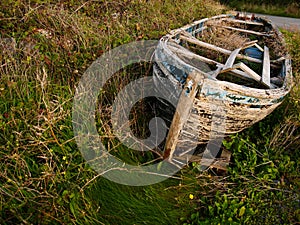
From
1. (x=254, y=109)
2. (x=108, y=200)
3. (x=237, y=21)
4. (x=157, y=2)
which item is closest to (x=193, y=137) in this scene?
(x=254, y=109)

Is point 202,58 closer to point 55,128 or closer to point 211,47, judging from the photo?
point 211,47

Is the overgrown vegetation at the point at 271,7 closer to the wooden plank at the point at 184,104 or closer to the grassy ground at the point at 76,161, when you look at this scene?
the grassy ground at the point at 76,161

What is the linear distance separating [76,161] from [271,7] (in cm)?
1195

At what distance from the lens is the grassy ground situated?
2.25 meters

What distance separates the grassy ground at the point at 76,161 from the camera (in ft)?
7.37

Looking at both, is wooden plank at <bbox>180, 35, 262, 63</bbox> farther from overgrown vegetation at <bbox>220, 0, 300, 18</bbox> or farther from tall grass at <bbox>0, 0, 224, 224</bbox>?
overgrown vegetation at <bbox>220, 0, 300, 18</bbox>

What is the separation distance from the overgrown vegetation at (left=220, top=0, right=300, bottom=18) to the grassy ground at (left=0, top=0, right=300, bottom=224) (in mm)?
8945

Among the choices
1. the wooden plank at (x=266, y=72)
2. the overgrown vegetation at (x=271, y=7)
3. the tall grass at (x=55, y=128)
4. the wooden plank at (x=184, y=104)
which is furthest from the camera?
the overgrown vegetation at (x=271, y=7)

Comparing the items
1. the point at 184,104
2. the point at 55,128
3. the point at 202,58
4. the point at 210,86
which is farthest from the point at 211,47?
the point at 55,128

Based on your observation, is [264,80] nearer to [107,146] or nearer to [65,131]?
[107,146]

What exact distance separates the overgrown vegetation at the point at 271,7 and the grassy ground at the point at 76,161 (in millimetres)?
8945

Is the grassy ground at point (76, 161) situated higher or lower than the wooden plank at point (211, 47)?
lower

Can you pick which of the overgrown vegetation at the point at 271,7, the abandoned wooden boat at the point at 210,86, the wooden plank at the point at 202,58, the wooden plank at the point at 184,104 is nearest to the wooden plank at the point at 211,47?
the abandoned wooden boat at the point at 210,86

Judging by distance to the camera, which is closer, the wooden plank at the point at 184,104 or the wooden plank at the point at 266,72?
the wooden plank at the point at 184,104
